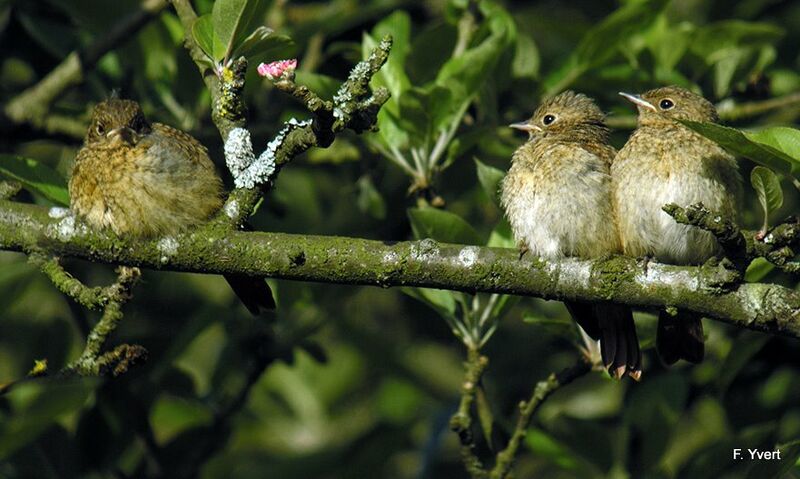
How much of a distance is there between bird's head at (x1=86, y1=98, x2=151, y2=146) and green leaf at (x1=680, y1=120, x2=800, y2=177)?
2.28 metres

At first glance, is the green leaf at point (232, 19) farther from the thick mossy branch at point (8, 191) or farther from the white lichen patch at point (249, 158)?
the thick mossy branch at point (8, 191)

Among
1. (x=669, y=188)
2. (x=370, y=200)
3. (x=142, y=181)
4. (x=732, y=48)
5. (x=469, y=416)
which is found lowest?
(x=469, y=416)

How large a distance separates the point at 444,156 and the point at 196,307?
2166 mm

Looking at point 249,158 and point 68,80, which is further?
point 68,80

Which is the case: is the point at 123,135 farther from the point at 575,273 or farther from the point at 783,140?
the point at 783,140

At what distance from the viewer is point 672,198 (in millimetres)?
4367

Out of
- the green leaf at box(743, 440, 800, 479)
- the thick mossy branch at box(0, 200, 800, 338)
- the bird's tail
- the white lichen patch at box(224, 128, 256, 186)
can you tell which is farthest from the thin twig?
the white lichen patch at box(224, 128, 256, 186)

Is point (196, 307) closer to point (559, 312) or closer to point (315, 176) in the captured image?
point (315, 176)

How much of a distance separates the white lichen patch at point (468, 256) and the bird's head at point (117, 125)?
1568 mm

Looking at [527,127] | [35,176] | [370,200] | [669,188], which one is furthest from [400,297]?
[35,176]

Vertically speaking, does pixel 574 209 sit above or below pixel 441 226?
above

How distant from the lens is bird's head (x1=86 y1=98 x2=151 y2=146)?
4371 millimetres

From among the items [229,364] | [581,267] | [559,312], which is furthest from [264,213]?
[581,267]

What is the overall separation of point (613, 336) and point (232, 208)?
5.33ft
